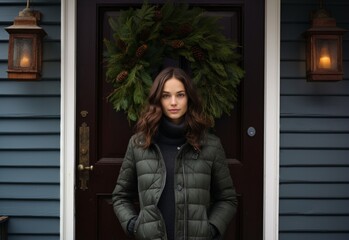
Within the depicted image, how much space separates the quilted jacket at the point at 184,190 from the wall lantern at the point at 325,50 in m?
0.82

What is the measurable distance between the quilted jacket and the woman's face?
160mm

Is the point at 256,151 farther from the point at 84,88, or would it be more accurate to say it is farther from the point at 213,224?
the point at 84,88

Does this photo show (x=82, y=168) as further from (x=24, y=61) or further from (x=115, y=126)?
(x=24, y=61)

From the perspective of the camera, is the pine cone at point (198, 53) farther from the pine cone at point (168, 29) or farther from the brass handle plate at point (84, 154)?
the brass handle plate at point (84, 154)

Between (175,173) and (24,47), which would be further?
(24,47)

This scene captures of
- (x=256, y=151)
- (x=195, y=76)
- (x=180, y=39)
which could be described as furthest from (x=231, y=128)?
(x=180, y=39)

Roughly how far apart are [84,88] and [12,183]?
722 millimetres

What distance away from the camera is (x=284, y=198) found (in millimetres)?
2818

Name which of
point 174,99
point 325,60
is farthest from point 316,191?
point 174,99

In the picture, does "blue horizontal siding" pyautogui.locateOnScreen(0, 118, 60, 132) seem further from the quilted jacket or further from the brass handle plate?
the quilted jacket

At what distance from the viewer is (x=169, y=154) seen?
2.18 m

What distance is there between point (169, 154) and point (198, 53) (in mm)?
785

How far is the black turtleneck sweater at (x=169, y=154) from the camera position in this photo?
2.13m

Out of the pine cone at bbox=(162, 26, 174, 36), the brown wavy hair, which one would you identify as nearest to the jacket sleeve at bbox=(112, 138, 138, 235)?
the brown wavy hair
